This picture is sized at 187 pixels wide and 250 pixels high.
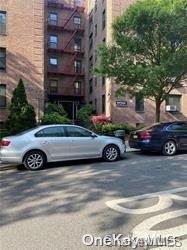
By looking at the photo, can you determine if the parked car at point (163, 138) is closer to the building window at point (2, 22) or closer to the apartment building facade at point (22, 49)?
the apartment building facade at point (22, 49)

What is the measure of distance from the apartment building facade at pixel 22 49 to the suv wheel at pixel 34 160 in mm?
15399

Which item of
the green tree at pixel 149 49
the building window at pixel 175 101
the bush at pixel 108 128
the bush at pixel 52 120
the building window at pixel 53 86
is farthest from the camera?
the building window at pixel 53 86

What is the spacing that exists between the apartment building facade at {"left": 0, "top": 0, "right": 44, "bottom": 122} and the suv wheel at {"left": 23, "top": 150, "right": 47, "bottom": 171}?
15.4 m

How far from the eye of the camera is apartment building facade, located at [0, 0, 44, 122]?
27.2m

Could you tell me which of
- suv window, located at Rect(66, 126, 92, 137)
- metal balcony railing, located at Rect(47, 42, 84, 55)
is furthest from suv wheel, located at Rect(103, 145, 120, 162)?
metal balcony railing, located at Rect(47, 42, 84, 55)

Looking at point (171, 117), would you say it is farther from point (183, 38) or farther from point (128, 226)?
point (128, 226)

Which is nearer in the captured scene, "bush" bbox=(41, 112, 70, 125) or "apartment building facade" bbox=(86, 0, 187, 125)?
"bush" bbox=(41, 112, 70, 125)

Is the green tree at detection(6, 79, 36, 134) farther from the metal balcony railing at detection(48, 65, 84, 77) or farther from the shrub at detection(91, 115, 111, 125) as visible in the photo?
the metal balcony railing at detection(48, 65, 84, 77)

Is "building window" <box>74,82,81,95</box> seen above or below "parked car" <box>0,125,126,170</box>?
above

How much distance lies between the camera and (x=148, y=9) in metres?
18.9

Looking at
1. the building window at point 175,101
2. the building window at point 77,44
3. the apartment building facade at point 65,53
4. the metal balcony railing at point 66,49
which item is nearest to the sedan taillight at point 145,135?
the building window at point 175,101

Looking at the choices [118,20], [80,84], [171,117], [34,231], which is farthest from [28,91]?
[34,231]

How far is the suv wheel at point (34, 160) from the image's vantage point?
1196cm

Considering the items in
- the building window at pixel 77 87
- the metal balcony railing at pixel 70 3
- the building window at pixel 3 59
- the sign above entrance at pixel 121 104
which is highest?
the metal balcony railing at pixel 70 3
